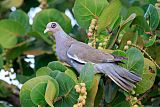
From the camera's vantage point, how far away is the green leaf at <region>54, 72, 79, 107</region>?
1388mm

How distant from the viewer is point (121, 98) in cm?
153

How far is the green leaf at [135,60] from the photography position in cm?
147

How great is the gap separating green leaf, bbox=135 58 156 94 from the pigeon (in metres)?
0.02

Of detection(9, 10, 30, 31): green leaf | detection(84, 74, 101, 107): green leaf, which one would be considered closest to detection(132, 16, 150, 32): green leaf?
detection(84, 74, 101, 107): green leaf

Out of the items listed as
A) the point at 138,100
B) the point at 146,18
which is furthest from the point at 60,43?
the point at 138,100

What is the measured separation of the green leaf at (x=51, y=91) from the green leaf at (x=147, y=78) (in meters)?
0.27

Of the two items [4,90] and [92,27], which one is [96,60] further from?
[4,90]

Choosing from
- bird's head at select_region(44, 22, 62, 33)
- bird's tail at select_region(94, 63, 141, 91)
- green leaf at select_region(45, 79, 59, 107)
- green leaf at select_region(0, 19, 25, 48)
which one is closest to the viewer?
green leaf at select_region(45, 79, 59, 107)

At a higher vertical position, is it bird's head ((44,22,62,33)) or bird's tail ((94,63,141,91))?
bird's head ((44,22,62,33))

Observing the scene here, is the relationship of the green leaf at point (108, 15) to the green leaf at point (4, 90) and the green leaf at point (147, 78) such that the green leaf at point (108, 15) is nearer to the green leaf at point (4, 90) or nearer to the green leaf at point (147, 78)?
the green leaf at point (147, 78)

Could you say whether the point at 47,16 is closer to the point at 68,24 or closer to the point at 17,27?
the point at 68,24

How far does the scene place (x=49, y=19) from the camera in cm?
199

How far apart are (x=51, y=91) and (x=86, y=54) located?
12.3 inches

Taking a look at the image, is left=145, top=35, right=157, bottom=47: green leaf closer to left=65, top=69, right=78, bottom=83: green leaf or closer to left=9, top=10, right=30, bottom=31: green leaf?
left=65, top=69, right=78, bottom=83: green leaf
